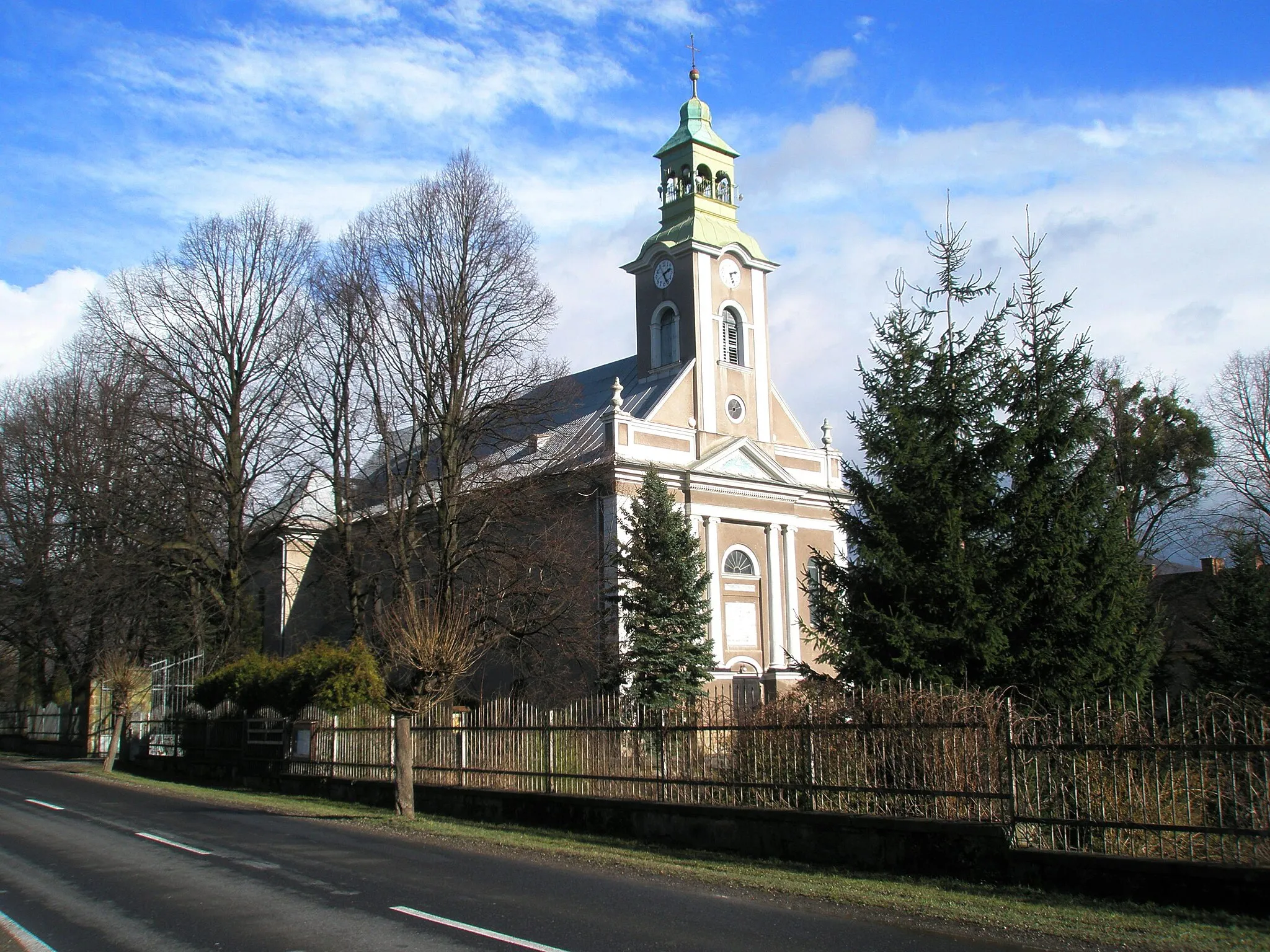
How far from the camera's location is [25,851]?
1366 cm

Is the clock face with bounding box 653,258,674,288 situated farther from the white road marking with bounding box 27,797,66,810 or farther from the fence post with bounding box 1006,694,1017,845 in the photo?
the fence post with bounding box 1006,694,1017,845

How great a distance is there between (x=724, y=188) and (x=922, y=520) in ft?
92.7

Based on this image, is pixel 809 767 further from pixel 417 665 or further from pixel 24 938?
pixel 417 665

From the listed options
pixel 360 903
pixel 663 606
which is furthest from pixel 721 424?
pixel 360 903

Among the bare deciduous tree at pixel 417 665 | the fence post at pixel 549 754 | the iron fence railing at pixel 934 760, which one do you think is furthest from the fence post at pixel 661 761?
the bare deciduous tree at pixel 417 665

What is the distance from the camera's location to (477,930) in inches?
339

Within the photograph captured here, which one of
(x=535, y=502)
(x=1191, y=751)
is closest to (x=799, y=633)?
(x=535, y=502)

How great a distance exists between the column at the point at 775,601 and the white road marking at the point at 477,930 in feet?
95.8

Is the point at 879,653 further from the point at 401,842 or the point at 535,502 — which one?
the point at 535,502

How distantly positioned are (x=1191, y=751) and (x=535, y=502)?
863 inches

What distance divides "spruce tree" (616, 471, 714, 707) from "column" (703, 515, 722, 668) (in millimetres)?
6168

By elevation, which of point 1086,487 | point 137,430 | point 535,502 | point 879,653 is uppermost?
point 137,430

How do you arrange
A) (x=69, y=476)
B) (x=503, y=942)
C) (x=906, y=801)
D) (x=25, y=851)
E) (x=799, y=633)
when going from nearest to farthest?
1. (x=503, y=942)
2. (x=906, y=801)
3. (x=25, y=851)
4. (x=69, y=476)
5. (x=799, y=633)

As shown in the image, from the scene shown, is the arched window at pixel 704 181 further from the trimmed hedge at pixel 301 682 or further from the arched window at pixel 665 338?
the trimmed hedge at pixel 301 682
